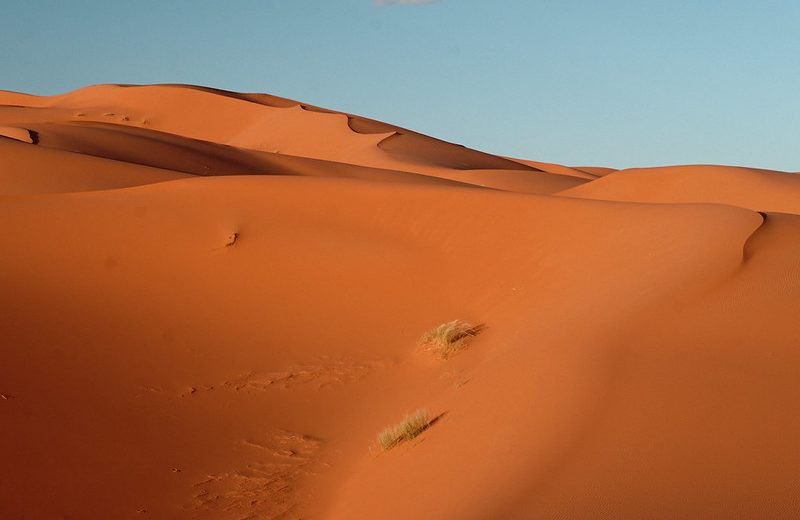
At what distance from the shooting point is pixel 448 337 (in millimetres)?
10602

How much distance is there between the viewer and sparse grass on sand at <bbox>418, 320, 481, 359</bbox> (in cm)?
1049

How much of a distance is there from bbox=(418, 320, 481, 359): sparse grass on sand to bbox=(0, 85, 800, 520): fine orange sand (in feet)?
0.46

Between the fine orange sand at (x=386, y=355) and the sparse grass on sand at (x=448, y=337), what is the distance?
0.14m

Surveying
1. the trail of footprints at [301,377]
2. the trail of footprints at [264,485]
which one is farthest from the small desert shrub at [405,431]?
the trail of footprints at [301,377]

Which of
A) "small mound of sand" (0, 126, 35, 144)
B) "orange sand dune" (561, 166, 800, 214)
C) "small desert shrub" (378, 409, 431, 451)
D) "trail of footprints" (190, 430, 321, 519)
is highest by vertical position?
"orange sand dune" (561, 166, 800, 214)

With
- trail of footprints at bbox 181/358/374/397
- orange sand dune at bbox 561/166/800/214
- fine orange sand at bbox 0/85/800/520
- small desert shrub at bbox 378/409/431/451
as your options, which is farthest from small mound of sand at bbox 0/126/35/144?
small desert shrub at bbox 378/409/431/451

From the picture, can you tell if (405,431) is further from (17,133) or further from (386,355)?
(17,133)

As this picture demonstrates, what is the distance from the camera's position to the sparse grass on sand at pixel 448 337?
10.5m

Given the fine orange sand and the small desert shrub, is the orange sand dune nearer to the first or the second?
the fine orange sand

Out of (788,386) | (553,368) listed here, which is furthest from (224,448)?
(788,386)

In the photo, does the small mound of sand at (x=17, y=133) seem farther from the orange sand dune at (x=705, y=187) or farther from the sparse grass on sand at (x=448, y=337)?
the sparse grass on sand at (x=448, y=337)

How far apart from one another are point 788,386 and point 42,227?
34.6ft

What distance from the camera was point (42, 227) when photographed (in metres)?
13.8

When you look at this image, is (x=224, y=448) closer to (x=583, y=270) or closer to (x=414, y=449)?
(x=414, y=449)
